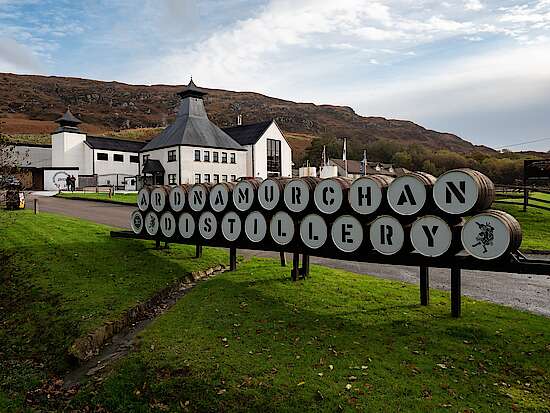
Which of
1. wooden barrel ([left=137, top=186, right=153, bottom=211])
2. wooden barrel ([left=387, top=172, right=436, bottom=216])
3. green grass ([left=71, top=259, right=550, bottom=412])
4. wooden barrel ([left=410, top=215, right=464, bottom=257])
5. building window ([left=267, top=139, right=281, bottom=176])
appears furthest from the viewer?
building window ([left=267, top=139, right=281, bottom=176])

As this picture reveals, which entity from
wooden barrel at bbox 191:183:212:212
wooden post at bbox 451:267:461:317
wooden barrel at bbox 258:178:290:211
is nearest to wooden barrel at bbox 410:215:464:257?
wooden post at bbox 451:267:461:317

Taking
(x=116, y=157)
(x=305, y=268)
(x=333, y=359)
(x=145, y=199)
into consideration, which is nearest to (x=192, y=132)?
(x=116, y=157)

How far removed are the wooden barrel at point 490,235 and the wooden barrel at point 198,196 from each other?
302 inches

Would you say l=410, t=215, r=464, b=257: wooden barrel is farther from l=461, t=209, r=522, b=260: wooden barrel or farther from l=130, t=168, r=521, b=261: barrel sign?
l=461, t=209, r=522, b=260: wooden barrel

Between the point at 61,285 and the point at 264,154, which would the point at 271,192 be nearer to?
the point at 61,285

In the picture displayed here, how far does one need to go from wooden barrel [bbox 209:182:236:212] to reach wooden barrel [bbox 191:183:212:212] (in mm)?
285

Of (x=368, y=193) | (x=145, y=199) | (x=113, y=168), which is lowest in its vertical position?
(x=145, y=199)

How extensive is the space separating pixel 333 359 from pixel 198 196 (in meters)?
7.73

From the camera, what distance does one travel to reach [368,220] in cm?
973

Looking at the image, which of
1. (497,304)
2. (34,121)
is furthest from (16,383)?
(34,121)

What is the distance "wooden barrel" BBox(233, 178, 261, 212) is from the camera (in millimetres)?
12055

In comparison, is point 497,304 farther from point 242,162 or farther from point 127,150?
point 127,150

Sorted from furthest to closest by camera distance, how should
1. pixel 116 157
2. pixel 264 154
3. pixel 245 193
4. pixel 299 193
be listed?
pixel 116 157 < pixel 264 154 < pixel 245 193 < pixel 299 193

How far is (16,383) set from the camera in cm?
780
